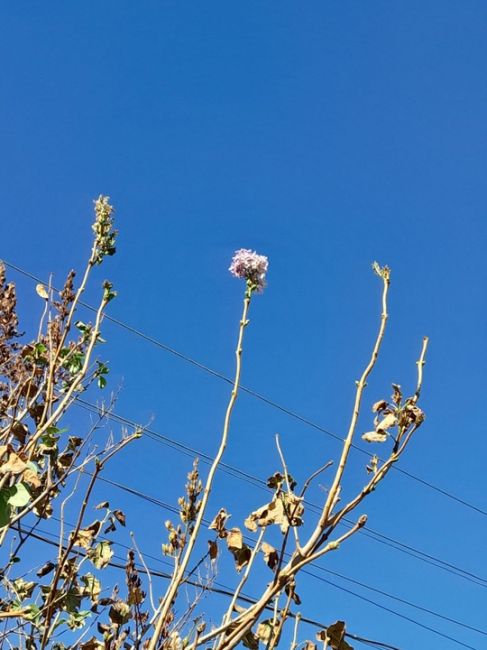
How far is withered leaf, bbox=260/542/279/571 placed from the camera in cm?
148

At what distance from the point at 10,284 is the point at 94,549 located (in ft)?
4.47

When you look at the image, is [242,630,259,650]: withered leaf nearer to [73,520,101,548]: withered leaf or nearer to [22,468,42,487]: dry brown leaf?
[73,520,101,548]: withered leaf

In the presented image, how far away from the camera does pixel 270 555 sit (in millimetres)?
1489

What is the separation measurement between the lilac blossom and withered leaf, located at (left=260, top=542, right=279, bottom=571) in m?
0.78

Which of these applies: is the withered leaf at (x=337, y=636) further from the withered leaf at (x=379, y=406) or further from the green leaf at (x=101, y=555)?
the green leaf at (x=101, y=555)

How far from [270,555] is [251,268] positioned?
881 millimetres

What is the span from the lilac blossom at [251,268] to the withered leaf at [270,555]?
30.8 inches

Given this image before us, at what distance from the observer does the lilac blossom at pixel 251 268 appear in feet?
6.38

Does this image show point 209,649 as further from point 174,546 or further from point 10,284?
point 10,284

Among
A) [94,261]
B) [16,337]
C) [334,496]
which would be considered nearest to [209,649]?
[334,496]

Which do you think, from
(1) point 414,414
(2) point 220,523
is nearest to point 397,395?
(1) point 414,414

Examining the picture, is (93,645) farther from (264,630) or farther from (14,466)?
(14,466)

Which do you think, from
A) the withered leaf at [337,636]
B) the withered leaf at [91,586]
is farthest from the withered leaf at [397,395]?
the withered leaf at [91,586]

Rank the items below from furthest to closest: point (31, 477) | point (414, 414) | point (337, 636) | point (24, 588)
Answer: point (24, 588)
point (337, 636)
point (414, 414)
point (31, 477)
